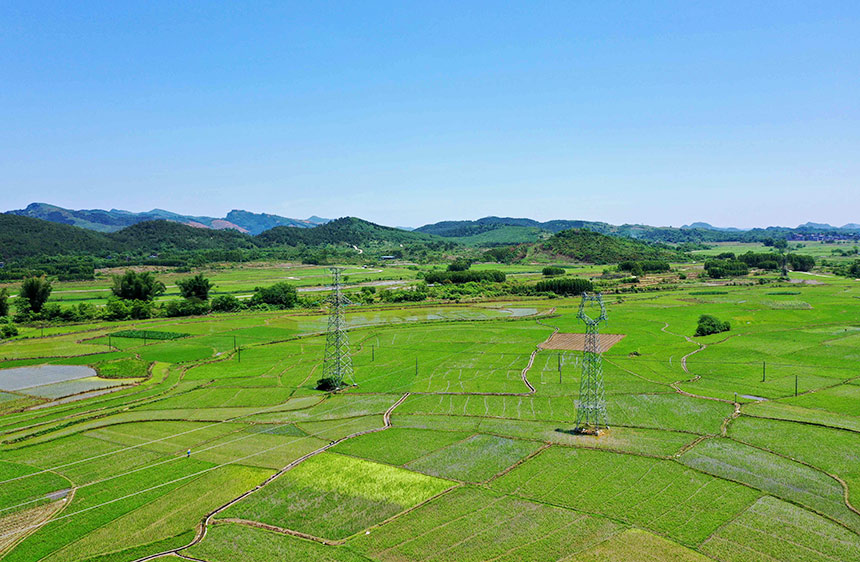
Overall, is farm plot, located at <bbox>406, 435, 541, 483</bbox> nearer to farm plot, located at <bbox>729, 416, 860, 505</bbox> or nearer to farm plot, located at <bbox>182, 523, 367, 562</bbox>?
farm plot, located at <bbox>182, 523, 367, 562</bbox>

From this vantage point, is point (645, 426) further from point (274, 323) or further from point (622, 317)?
point (274, 323)

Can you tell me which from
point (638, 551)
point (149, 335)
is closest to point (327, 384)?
point (638, 551)

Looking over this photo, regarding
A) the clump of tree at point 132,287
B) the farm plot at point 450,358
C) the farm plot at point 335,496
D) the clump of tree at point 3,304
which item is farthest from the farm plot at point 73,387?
the clump of tree at point 132,287

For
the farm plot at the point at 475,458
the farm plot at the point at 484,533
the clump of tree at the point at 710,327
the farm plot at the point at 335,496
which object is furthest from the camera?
the clump of tree at the point at 710,327

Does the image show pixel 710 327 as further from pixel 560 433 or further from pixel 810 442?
pixel 560 433

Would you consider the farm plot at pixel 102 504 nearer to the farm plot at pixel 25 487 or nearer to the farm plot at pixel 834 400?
the farm plot at pixel 25 487
